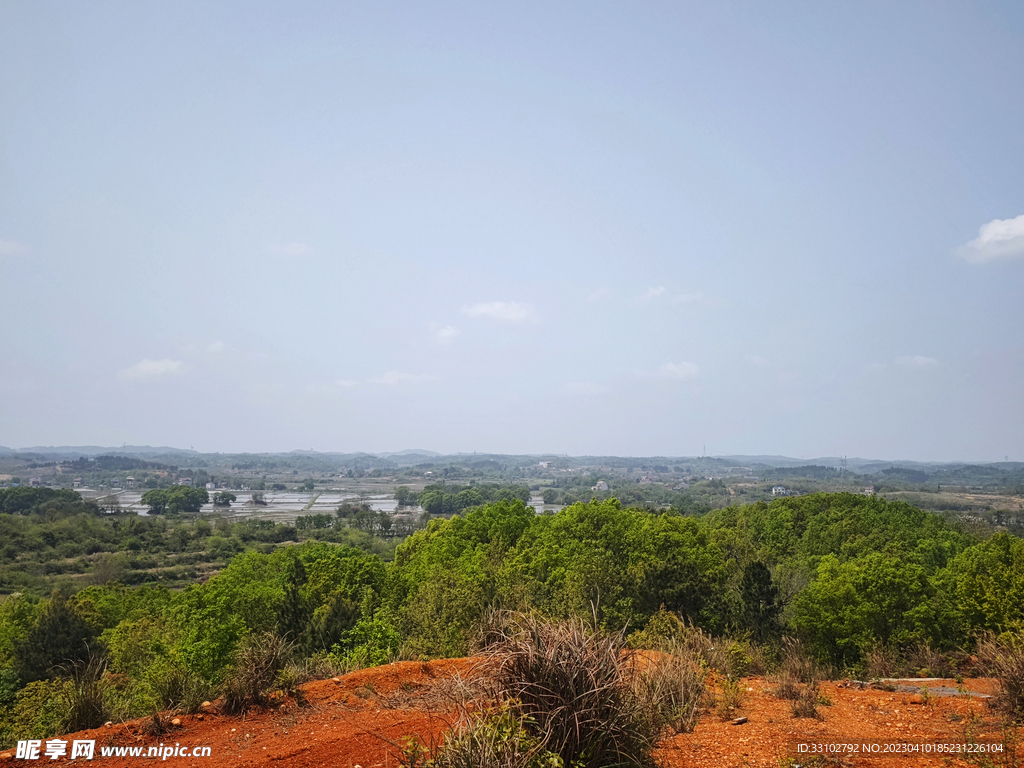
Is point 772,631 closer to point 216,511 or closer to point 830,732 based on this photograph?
point 830,732

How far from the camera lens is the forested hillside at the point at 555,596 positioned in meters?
27.3

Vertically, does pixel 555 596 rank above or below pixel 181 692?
below

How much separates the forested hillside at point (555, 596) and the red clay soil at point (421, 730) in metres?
5.02

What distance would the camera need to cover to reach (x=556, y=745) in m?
5.96

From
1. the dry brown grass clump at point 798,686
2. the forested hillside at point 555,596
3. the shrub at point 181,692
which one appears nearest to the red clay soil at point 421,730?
the dry brown grass clump at point 798,686

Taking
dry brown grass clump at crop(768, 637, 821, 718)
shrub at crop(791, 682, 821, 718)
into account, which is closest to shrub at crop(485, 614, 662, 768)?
shrub at crop(791, 682, 821, 718)

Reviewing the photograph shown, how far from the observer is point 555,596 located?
31.1 metres

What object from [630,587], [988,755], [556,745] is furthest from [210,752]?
[630,587]
